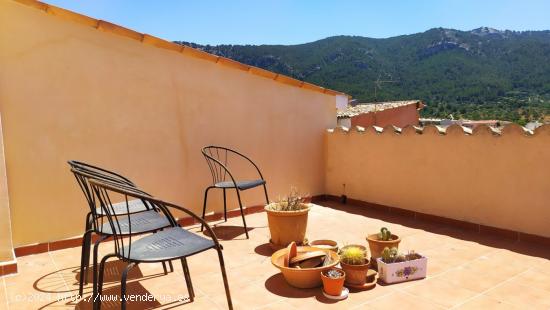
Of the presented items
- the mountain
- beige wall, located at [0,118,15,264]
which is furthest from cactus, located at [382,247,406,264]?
the mountain

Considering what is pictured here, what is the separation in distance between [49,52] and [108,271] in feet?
6.55

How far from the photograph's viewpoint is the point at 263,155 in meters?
5.03

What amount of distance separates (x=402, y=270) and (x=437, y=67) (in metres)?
21.0

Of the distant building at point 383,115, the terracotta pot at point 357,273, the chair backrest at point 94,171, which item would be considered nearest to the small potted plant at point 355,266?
the terracotta pot at point 357,273

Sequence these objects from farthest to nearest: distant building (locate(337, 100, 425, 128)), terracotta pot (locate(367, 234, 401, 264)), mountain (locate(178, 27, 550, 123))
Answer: mountain (locate(178, 27, 550, 123)) < distant building (locate(337, 100, 425, 128)) < terracotta pot (locate(367, 234, 401, 264))

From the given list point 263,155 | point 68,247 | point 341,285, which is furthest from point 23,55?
point 341,285

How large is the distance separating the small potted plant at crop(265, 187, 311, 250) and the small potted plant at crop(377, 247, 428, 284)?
31.8 inches

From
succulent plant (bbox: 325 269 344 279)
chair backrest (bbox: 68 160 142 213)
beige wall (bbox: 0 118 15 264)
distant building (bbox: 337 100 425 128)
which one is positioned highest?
distant building (bbox: 337 100 425 128)

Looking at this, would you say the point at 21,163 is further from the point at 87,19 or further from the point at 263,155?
the point at 263,155

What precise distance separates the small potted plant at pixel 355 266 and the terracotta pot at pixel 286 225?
0.77 metres

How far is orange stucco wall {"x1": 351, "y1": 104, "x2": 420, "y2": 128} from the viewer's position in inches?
496

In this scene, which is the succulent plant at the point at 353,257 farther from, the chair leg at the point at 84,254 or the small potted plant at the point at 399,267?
the chair leg at the point at 84,254

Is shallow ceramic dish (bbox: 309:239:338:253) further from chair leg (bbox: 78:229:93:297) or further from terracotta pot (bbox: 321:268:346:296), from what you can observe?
chair leg (bbox: 78:229:93:297)

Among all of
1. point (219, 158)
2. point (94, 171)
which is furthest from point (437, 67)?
point (94, 171)
